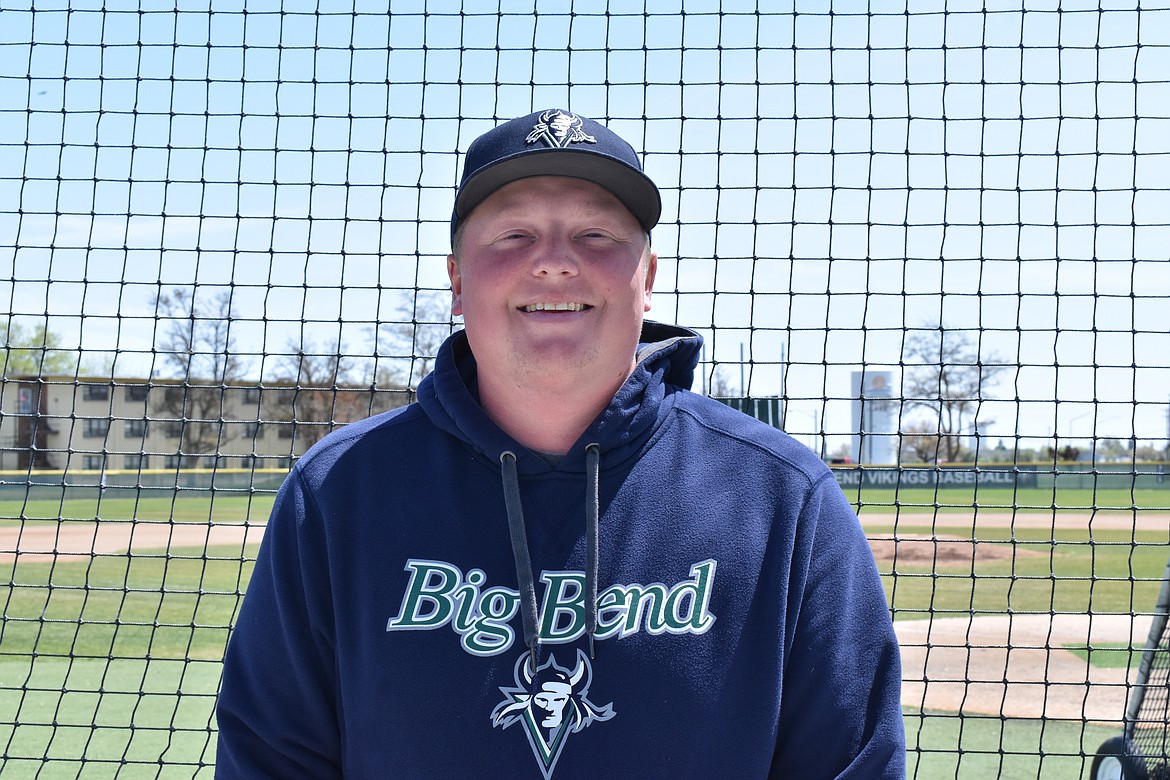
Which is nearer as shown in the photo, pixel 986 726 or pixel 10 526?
pixel 986 726

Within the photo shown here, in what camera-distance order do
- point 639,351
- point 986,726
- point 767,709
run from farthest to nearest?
point 986,726, point 639,351, point 767,709

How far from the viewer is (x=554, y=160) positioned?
171cm

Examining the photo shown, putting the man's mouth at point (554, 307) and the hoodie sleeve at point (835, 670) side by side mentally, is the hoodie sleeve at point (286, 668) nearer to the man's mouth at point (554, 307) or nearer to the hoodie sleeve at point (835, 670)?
the man's mouth at point (554, 307)

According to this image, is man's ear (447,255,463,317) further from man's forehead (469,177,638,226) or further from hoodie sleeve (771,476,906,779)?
hoodie sleeve (771,476,906,779)

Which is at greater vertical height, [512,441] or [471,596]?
[512,441]

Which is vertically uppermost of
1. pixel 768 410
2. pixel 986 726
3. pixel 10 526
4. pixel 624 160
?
pixel 624 160

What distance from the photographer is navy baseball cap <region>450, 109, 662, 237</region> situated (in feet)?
5.58

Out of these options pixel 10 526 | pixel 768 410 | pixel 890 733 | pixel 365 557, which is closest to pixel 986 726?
→ pixel 890 733

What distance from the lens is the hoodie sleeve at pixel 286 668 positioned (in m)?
1.69

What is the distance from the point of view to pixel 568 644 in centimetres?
165

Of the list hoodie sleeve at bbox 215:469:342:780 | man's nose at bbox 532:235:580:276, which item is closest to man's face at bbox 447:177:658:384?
man's nose at bbox 532:235:580:276

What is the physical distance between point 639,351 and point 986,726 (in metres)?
4.80

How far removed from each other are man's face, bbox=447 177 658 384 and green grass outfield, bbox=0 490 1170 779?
201 cm

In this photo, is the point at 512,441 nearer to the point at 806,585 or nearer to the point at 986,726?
the point at 806,585
